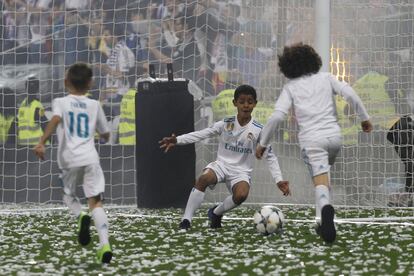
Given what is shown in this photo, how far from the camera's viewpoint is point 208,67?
14.3m

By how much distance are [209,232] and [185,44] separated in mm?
4721

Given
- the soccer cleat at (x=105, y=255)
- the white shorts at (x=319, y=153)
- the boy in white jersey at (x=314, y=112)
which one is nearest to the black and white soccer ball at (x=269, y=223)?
the boy in white jersey at (x=314, y=112)

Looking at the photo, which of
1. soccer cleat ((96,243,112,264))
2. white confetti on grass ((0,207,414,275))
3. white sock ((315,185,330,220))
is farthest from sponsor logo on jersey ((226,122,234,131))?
soccer cleat ((96,243,112,264))

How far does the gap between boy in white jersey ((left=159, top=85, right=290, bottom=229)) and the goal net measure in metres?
2.82

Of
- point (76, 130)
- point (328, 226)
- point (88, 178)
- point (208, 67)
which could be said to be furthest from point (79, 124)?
point (208, 67)

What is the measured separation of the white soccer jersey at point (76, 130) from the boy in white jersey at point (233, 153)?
7.72 ft

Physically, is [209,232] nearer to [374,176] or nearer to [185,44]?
[374,176]

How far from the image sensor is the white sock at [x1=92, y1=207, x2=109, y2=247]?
25.7 feet

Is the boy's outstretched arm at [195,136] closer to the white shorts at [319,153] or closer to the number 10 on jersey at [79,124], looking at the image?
the white shorts at [319,153]

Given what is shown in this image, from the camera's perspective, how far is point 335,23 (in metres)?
13.3

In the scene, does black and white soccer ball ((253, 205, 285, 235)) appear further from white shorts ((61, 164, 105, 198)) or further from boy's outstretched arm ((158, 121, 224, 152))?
white shorts ((61, 164, 105, 198))

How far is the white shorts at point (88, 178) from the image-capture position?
816 centimetres

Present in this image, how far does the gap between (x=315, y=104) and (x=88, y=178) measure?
2.14 metres

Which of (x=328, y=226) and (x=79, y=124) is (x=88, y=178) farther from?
(x=328, y=226)
